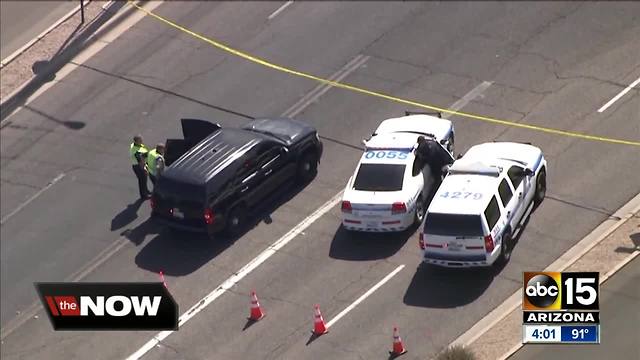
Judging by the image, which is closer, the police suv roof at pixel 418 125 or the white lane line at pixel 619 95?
the police suv roof at pixel 418 125

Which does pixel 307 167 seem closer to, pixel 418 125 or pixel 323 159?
pixel 323 159

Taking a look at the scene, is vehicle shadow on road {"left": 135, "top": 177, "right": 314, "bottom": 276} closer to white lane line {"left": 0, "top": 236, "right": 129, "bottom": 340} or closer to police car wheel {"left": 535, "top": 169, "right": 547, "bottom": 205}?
white lane line {"left": 0, "top": 236, "right": 129, "bottom": 340}

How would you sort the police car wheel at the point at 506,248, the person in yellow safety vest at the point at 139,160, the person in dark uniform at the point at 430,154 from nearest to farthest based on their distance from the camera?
the police car wheel at the point at 506,248 → the person in dark uniform at the point at 430,154 → the person in yellow safety vest at the point at 139,160

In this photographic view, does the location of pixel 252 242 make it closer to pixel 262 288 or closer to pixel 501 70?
pixel 262 288

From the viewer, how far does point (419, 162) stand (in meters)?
33.1

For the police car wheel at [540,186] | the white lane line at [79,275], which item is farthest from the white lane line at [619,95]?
the white lane line at [79,275]

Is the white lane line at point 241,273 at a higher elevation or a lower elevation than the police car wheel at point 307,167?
lower

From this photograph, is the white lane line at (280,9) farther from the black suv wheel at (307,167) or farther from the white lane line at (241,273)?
the white lane line at (241,273)

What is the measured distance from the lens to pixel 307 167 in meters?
35.2

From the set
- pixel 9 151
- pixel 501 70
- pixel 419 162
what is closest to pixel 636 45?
pixel 501 70

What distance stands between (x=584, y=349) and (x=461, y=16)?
1597cm

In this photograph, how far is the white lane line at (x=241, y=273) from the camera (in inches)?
1218

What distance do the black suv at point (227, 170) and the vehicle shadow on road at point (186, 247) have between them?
349mm

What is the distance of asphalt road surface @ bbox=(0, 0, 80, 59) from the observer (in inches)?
1714
